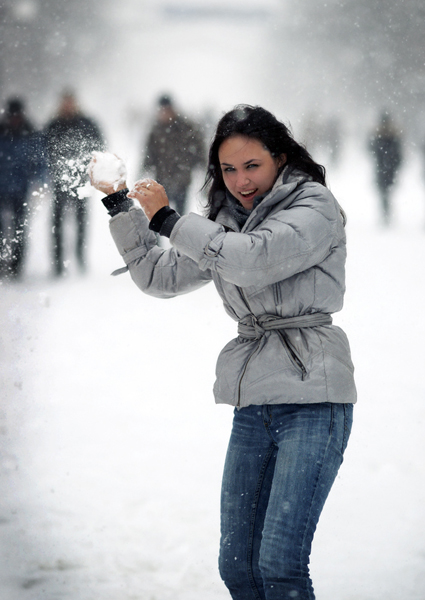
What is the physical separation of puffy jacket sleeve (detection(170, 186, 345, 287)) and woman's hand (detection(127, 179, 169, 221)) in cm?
9

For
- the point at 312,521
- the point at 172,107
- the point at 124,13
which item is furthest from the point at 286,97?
the point at 312,521

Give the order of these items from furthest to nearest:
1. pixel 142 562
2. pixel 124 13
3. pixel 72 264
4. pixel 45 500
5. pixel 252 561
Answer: pixel 72 264
pixel 124 13
pixel 45 500
pixel 142 562
pixel 252 561

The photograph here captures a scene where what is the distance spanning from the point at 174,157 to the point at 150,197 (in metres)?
1.25

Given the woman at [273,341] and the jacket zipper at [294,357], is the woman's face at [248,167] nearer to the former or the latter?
the woman at [273,341]

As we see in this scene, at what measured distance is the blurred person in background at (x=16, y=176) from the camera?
2561 millimetres

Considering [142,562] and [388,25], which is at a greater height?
[388,25]

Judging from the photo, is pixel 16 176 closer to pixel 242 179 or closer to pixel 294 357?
pixel 242 179

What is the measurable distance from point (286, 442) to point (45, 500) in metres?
1.50

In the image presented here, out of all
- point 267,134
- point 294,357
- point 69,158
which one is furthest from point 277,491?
point 69,158

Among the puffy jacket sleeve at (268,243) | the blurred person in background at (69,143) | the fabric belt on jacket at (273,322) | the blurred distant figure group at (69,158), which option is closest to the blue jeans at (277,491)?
the fabric belt on jacket at (273,322)

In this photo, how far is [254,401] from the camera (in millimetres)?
1273

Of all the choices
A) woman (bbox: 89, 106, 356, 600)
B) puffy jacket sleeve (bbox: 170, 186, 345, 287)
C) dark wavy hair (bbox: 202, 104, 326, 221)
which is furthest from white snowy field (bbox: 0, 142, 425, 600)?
dark wavy hair (bbox: 202, 104, 326, 221)

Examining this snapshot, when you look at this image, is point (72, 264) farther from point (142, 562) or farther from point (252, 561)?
point (252, 561)

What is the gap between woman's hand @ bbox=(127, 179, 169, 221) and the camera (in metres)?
1.32
